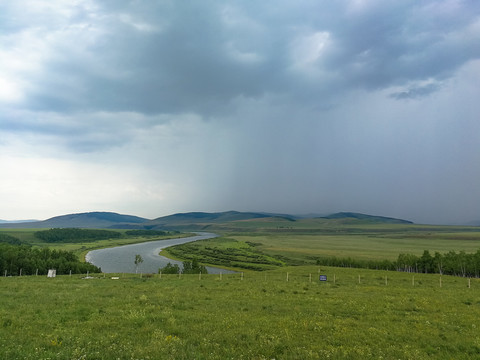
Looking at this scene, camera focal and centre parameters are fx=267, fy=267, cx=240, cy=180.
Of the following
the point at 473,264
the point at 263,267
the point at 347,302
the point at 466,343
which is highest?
the point at 466,343

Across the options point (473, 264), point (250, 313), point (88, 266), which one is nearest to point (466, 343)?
point (250, 313)

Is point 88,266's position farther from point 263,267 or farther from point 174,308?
point 174,308

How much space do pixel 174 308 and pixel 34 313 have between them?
974 centimetres

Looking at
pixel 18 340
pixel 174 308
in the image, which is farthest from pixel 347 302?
pixel 18 340

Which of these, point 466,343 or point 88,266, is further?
point 88,266

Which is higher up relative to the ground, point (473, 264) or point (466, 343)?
point (466, 343)

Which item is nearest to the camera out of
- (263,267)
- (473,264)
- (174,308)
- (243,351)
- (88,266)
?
(243,351)

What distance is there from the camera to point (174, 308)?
21.6m

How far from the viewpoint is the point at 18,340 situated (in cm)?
1363

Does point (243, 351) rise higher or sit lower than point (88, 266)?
higher

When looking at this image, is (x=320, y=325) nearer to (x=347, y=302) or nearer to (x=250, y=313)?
(x=250, y=313)

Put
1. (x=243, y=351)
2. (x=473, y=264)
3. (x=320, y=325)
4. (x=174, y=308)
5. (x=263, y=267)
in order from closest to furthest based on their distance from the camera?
1. (x=243, y=351)
2. (x=320, y=325)
3. (x=174, y=308)
4. (x=473, y=264)
5. (x=263, y=267)

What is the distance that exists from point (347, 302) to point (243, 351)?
15737 millimetres

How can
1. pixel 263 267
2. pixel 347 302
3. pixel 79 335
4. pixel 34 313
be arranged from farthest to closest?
pixel 263 267 → pixel 347 302 → pixel 34 313 → pixel 79 335
